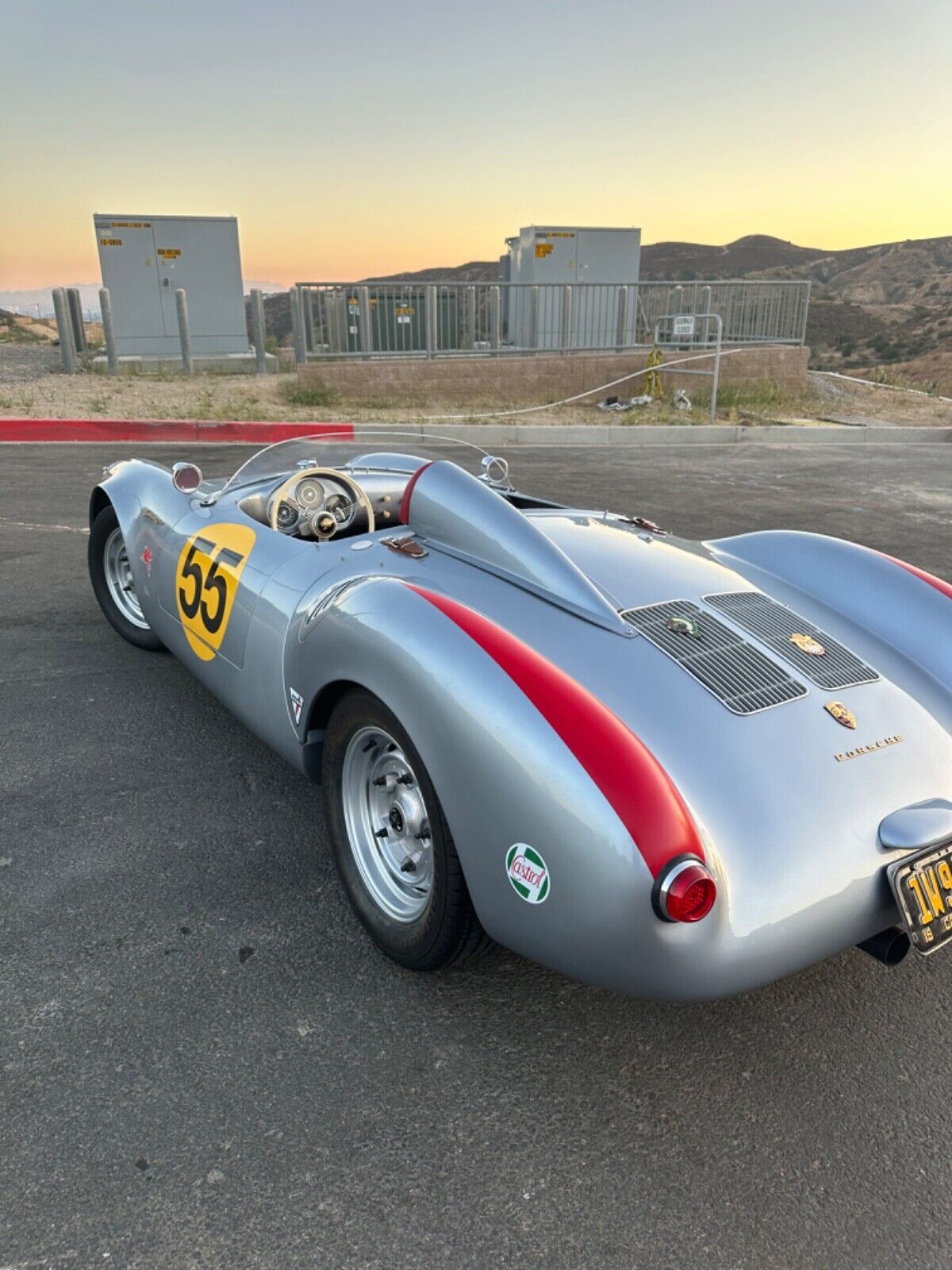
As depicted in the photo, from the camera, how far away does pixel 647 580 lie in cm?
275

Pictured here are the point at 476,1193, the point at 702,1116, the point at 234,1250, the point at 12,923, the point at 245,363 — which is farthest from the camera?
the point at 245,363

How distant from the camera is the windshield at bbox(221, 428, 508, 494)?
11.8 ft

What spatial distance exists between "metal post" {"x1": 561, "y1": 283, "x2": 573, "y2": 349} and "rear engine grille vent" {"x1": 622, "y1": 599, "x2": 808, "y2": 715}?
1375cm

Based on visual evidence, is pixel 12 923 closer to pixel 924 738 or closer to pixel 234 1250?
pixel 234 1250

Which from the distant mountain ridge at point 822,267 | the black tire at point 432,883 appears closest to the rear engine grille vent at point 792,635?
the black tire at point 432,883

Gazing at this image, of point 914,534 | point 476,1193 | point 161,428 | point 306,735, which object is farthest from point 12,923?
point 161,428

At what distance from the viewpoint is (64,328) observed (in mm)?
15328

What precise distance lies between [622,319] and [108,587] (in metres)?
13.2

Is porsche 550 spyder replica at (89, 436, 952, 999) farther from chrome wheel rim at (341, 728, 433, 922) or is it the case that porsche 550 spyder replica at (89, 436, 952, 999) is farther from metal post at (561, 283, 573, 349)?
metal post at (561, 283, 573, 349)

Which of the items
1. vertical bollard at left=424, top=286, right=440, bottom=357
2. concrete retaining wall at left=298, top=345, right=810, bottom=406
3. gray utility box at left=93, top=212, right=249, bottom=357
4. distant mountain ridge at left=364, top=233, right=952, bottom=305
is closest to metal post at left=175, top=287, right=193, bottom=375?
gray utility box at left=93, top=212, right=249, bottom=357

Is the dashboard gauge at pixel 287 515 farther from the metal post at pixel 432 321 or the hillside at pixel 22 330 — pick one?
the hillside at pixel 22 330

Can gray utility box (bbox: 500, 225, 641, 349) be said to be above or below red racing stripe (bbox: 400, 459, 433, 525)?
above

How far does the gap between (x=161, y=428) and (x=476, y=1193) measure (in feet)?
36.2

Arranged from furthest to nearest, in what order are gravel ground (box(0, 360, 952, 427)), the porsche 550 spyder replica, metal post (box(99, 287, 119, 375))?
metal post (box(99, 287, 119, 375)) < gravel ground (box(0, 360, 952, 427)) < the porsche 550 spyder replica
